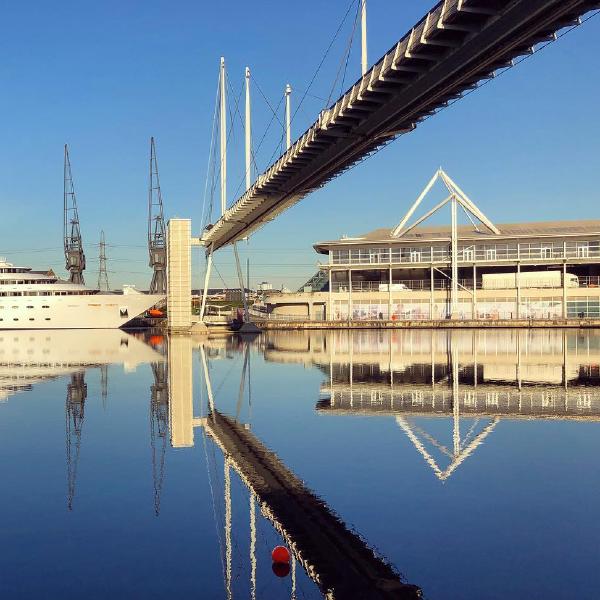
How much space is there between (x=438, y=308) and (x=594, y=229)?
21.9m

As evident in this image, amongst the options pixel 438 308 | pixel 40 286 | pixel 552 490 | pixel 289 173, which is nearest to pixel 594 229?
pixel 438 308

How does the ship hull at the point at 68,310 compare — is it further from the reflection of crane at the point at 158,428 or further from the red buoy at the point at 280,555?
the red buoy at the point at 280,555

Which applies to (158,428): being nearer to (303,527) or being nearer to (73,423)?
(73,423)

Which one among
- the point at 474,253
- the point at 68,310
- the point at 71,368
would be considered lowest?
the point at 71,368

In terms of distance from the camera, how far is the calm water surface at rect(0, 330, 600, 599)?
33.1ft

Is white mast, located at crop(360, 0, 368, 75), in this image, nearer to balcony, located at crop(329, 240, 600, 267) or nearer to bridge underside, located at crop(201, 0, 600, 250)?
bridge underside, located at crop(201, 0, 600, 250)

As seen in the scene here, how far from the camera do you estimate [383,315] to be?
93.1m

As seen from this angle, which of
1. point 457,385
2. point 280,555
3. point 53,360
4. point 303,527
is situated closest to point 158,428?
point 303,527

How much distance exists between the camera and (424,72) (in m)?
24.7

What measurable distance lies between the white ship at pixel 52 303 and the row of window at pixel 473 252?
3472 centimetres

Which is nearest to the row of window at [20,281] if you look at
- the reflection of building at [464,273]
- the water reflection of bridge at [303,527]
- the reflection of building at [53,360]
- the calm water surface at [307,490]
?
the reflection of building at [464,273]

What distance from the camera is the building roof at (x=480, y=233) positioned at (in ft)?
299

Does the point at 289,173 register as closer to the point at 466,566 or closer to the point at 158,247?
the point at 466,566

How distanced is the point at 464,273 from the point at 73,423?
260ft
